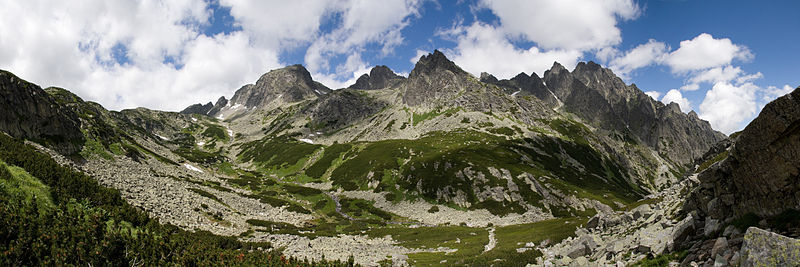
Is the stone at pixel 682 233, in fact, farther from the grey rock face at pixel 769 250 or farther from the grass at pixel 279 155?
the grass at pixel 279 155

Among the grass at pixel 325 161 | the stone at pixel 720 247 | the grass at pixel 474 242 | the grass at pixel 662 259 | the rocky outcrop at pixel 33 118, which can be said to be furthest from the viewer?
the grass at pixel 325 161

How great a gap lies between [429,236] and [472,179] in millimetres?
38107

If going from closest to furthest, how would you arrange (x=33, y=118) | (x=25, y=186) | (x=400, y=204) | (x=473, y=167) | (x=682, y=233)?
1. (x=682, y=233)
2. (x=25, y=186)
3. (x=33, y=118)
4. (x=400, y=204)
5. (x=473, y=167)

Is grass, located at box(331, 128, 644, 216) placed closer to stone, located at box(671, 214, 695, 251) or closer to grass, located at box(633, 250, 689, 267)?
stone, located at box(671, 214, 695, 251)

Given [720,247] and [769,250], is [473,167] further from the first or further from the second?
[769,250]

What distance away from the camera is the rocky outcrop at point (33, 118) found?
178ft

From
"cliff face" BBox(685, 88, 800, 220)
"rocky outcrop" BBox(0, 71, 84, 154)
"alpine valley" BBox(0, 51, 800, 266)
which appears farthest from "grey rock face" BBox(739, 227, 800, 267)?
"rocky outcrop" BBox(0, 71, 84, 154)

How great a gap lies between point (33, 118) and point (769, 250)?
91.3m

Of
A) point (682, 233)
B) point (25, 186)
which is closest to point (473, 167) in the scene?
point (682, 233)

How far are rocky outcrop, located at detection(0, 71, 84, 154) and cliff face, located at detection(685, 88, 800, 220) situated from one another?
82.7m

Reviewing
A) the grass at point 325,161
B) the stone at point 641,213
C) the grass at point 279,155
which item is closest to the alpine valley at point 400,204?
the stone at point 641,213

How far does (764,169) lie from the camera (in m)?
14.3

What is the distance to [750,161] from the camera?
15.2 metres

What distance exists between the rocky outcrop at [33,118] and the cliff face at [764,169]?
82.7 metres
